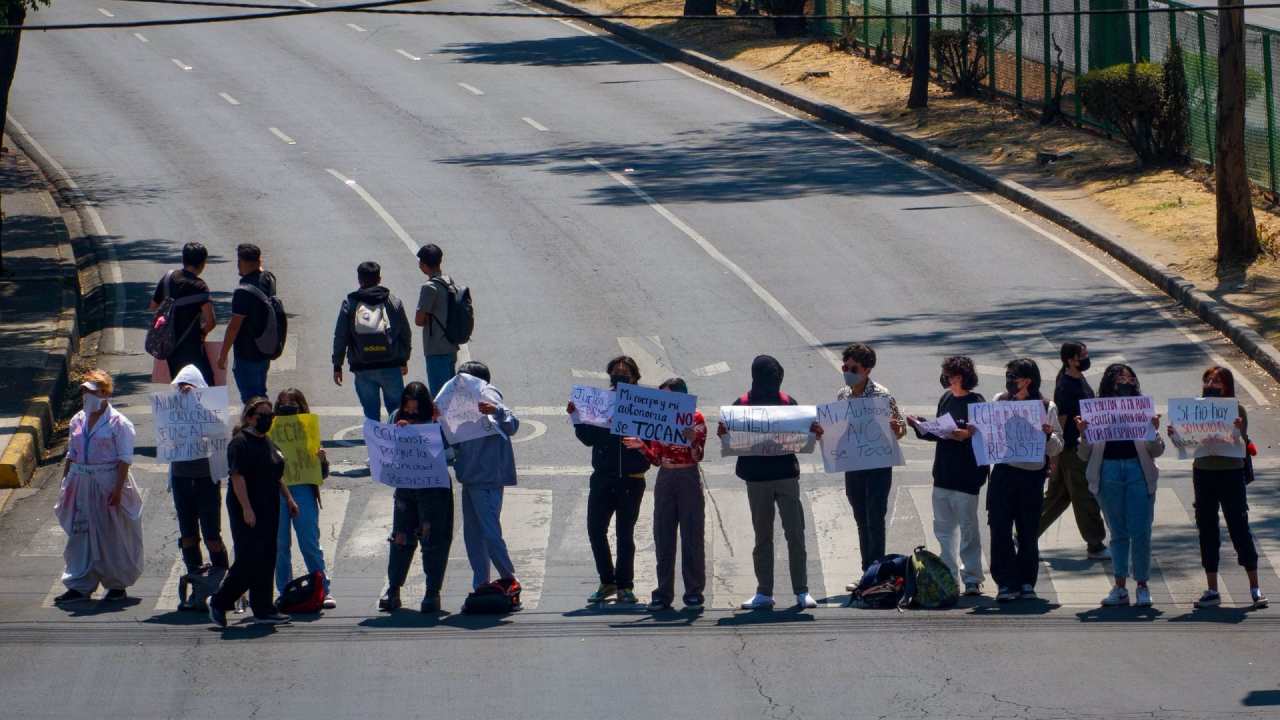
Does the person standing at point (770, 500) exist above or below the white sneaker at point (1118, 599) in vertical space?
above

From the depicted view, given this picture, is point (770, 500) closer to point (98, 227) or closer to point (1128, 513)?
point (1128, 513)

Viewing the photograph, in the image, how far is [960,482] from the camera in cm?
1198

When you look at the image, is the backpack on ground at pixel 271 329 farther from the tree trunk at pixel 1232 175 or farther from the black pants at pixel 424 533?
the tree trunk at pixel 1232 175

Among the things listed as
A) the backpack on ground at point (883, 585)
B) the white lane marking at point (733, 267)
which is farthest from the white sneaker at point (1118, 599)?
the white lane marking at point (733, 267)

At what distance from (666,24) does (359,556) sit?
31.0 m

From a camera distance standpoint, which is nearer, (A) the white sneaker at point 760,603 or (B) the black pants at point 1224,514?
(B) the black pants at point 1224,514

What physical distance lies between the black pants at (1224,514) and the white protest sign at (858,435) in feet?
6.41

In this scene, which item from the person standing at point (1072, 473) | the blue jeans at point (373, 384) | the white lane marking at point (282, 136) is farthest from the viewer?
the white lane marking at point (282, 136)

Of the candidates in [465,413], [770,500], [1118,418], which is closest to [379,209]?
[465,413]

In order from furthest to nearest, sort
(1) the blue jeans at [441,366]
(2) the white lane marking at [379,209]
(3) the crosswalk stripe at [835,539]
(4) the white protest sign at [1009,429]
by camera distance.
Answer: (2) the white lane marking at [379,209] < (1) the blue jeans at [441,366] < (3) the crosswalk stripe at [835,539] < (4) the white protest sign at [1009,429]

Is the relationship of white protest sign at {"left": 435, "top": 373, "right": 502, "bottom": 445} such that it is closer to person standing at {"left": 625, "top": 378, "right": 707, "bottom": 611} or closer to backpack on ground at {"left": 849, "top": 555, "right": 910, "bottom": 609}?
person standing at {"left": 625, "top": 378, "right": 707, "bottom": 611}

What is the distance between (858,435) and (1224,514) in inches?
93.1

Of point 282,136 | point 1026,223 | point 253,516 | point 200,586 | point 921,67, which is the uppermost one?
point 921,67

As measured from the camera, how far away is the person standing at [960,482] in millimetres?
11961
